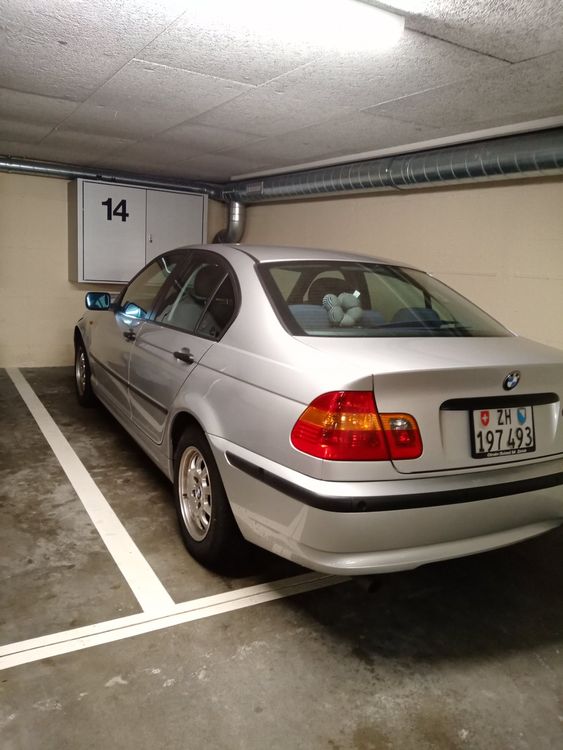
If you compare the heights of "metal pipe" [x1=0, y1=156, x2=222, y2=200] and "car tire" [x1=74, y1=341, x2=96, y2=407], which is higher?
"metal pipe" [x1=0, y1=156, x2=222, y2=200]

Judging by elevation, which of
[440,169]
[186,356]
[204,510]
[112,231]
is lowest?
[204,510]

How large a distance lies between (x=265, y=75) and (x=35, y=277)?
4.78 metres

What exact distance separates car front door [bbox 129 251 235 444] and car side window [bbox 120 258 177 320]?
20 centimetres

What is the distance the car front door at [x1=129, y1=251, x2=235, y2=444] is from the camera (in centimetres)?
260

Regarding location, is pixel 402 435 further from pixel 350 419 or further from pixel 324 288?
pixel 324 288

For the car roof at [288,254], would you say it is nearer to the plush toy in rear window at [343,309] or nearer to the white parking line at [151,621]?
the plush toy in rear window at [343,309]

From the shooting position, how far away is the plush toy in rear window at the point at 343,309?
2348 millimetres

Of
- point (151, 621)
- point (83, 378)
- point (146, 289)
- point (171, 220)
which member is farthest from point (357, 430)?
point (171, 220)

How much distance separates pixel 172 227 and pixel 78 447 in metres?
3.96

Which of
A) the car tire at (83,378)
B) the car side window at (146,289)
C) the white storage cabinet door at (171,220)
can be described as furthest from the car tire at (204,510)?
the white storage cabinet door at (171,220)

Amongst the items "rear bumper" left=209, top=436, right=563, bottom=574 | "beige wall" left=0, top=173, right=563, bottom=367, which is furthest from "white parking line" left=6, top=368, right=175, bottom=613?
"beige wall" left=0, top=173, right=563, bottom=367

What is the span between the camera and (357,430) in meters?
1.76

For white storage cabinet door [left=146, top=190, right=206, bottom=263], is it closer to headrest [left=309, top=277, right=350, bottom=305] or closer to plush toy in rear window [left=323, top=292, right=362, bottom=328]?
headrest [left=309, top=277, right=350, bottom=305]

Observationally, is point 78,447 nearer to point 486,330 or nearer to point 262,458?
point 262,458
